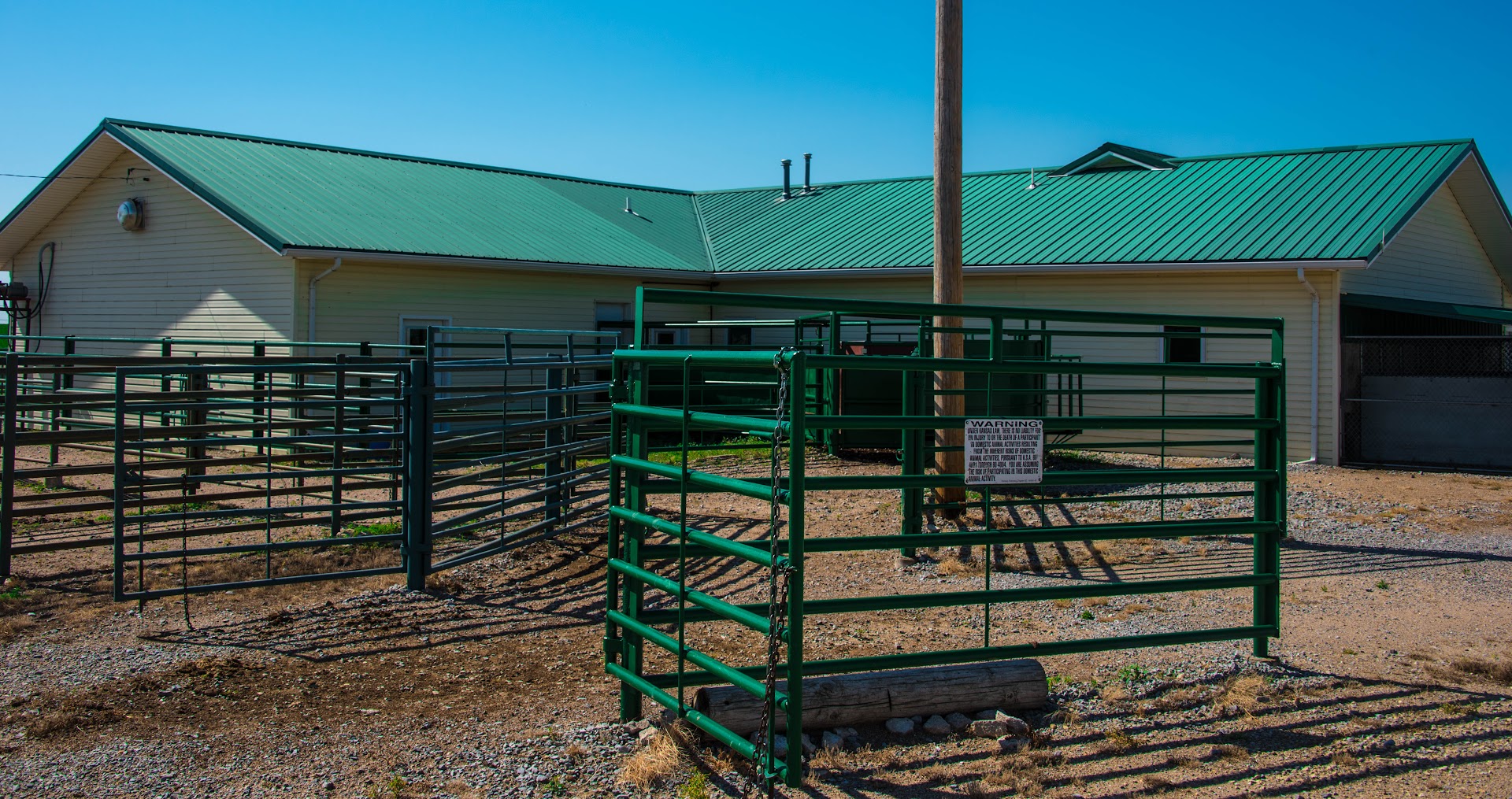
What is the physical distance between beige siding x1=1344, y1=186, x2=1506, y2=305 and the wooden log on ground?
13863mm

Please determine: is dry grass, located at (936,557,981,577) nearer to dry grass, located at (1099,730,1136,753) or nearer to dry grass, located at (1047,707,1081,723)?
dry grass, located at (1047,707,1081,723)

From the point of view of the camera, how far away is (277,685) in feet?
19.2

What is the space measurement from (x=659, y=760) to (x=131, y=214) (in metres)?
18.1

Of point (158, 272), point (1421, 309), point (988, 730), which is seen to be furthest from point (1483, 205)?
point (158, 272)

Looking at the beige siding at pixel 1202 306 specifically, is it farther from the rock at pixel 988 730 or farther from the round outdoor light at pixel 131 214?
the round outdoor light at pixel 131 214

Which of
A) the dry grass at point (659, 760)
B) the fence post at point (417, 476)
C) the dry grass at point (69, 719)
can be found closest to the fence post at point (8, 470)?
the fence post at point (417, 476)

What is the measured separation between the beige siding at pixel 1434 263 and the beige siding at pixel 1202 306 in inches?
38.4

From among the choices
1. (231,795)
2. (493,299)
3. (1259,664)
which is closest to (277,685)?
(231,795)

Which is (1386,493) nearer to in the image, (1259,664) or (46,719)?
(1259,664)

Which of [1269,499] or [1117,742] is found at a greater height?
[1269,499]

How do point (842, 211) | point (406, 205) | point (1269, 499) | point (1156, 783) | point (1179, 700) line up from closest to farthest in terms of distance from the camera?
point (1156, 783) → point (1179, 700) → point (1269, 499) → point (406, 205) → point (842, 211)

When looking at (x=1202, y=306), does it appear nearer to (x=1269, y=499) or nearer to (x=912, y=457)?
(x=912, y=457)

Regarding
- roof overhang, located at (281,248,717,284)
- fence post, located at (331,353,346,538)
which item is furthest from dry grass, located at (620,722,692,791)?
roof overhang, located at (281,248,717,284)

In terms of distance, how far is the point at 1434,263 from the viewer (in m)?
19.0
